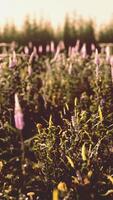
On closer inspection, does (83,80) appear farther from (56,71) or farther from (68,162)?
(68,162)

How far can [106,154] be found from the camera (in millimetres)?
4633

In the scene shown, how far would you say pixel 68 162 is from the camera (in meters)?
4.31

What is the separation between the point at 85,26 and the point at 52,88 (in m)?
7.26

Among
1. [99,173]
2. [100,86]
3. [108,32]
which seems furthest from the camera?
[108,32]

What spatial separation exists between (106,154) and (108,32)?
954 cm

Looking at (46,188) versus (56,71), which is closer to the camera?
(46,188)

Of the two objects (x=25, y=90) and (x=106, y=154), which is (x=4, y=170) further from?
(x=25, y=90)

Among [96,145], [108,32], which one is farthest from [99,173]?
[108,32]

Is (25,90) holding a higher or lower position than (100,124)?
higher

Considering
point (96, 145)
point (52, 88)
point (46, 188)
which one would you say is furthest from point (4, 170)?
point (52, 88)

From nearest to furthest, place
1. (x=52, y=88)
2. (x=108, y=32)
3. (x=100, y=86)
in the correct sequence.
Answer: (x=100, y=86)
(x=52, y=88)
(x=108, y=32)

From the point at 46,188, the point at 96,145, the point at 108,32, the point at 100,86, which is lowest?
the point at 46,188

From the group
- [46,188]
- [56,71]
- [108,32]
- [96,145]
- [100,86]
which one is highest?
[108,32]

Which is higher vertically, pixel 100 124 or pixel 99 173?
pixel 100 124
